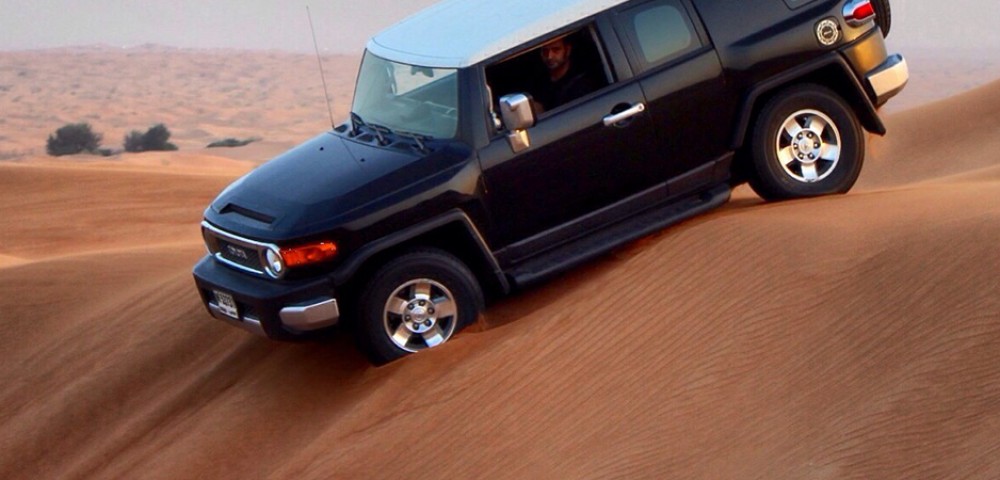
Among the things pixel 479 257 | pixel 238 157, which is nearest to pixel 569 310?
pixel 479 257

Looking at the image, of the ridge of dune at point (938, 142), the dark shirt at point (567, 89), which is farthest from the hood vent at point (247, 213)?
the ridge of dune at point (938, 142)

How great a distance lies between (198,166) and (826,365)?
17.8 metres

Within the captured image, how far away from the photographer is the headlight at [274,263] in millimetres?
8055

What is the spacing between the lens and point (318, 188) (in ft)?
27.4

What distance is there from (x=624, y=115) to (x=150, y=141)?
23.8 m

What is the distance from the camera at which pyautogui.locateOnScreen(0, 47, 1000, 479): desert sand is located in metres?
6.83

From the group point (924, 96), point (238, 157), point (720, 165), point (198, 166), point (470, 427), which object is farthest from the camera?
point (924, 96)

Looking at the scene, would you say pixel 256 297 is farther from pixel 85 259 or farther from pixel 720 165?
pixel 85 259

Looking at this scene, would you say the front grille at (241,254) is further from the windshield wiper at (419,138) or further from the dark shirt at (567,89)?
the dark shirt at (567,89)

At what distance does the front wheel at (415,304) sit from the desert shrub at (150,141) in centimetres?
2326

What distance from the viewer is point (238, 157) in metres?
28.3

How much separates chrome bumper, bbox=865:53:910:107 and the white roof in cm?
190

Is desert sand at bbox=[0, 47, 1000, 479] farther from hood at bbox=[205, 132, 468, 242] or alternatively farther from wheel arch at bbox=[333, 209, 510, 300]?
hood at bbox=[205, 132, 468, 242]

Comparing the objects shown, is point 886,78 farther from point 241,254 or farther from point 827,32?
point 241,254
